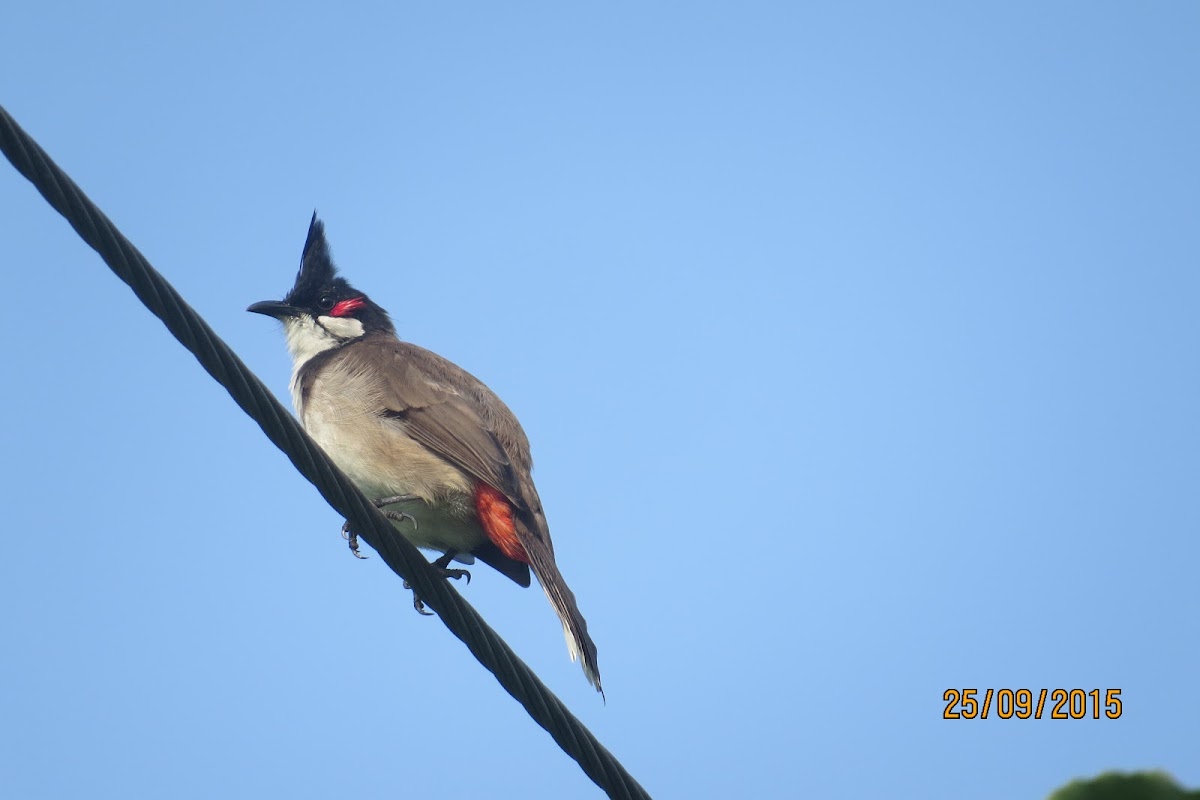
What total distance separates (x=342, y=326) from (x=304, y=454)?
3956 mm

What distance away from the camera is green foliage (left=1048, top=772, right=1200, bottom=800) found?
3.73 ft

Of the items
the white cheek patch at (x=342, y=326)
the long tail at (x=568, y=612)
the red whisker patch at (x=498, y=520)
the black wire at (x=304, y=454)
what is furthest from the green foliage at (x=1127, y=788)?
the white cheek patch at (x=342, y=326)

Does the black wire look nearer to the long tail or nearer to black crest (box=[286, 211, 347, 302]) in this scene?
the long tail

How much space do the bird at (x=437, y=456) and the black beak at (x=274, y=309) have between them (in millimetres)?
767

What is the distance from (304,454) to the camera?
2959 millimetres

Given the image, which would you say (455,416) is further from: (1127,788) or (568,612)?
(1127,788)

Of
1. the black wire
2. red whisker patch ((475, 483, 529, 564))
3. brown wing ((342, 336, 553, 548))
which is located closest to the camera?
the black wire

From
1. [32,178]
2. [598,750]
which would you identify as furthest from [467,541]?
[32,178]

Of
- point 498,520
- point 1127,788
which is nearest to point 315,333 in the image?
point 498,520

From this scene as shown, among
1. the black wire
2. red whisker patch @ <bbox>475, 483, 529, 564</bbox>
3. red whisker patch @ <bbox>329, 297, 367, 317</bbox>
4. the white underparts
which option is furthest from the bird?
the black wire

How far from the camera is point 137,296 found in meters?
2.64

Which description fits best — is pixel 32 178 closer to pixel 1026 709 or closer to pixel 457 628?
pixel 457 628

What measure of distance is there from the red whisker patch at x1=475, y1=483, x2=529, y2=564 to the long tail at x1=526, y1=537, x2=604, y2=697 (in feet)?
0.53

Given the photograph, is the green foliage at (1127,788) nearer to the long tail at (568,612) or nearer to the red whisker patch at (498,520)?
the long tail at (568,612)
